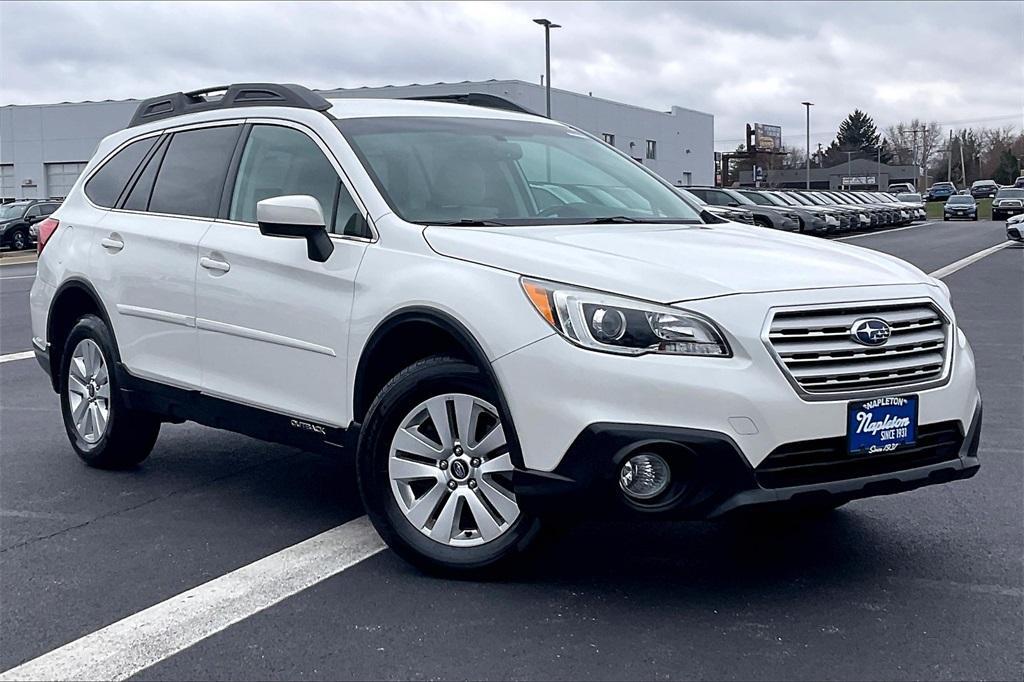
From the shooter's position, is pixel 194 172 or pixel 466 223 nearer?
pixel 466 223

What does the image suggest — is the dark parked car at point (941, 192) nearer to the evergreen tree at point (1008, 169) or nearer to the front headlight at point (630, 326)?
the evergreen tree at point (1008, 169)

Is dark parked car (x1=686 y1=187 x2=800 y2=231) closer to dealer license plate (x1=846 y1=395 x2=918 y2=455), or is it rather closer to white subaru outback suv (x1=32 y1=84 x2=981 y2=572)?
white subaru outback suv (x1=32 y1=84 x2=981 y2=572)

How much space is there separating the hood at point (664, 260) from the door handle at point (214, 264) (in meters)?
1.14

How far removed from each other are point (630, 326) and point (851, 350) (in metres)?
0.74

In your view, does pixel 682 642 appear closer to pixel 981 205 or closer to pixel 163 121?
pixel 163 121

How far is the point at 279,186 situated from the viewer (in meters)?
5.38

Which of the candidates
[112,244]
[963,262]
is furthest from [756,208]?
[112,244]

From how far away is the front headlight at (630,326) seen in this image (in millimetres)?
3893

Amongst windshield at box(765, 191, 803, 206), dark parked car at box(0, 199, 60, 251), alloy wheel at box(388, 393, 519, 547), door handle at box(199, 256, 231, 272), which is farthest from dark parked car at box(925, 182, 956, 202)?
alloy wheel at box(388, 393, 519, 547)

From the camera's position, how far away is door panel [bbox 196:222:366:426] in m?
4.77

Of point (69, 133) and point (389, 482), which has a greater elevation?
point (69, 133)

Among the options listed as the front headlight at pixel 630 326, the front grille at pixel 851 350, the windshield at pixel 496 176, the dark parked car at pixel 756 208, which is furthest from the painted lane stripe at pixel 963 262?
Answer: the front headlight at pixel 630 326

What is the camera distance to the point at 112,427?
6.20m

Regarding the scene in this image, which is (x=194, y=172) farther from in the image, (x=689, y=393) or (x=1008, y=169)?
(x=1008, y=169)
